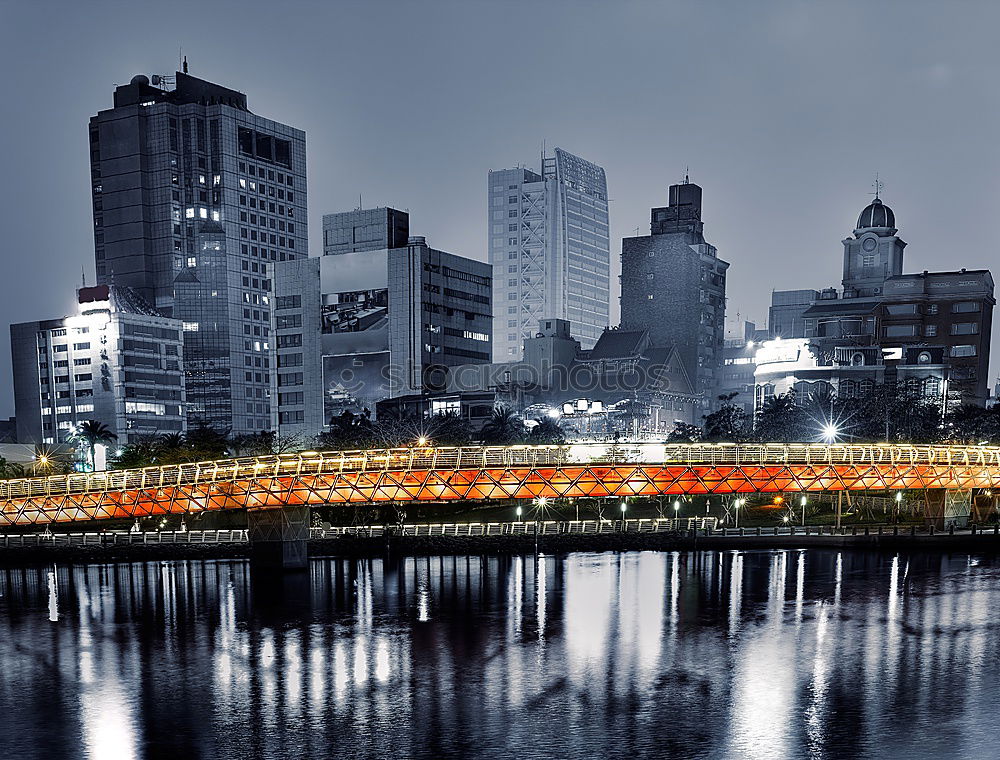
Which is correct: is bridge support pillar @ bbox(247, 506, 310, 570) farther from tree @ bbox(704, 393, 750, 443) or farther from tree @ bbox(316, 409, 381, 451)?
tree @ bbox(704, 393, 750, 443)

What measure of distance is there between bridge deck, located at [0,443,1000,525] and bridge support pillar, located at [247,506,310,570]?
12.4 feet

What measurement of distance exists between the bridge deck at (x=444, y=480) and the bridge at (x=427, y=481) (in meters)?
0.10

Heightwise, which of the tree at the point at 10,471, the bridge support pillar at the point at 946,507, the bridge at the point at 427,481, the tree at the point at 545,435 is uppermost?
the bridge at the point at 427,481

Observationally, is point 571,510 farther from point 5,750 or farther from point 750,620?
point 5,750

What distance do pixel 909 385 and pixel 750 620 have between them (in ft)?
406

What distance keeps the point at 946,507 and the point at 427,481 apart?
204 feet

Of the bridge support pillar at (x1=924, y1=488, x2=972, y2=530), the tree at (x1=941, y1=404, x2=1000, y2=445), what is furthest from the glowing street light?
the bridge support pillar at (x1=924, y1=488, x2=972, y2=530)

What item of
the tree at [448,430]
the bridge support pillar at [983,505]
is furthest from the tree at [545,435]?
the bridge support pillar at [983,505]

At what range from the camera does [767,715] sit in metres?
46.4

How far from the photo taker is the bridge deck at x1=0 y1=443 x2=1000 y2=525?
3179 inches

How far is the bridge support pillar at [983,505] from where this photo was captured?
111750 mm

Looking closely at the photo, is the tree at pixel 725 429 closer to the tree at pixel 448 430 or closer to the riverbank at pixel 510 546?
the tree at pixel 448 430

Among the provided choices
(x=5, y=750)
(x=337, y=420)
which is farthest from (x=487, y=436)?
(x=5, y=750)

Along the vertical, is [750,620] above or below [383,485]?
below
